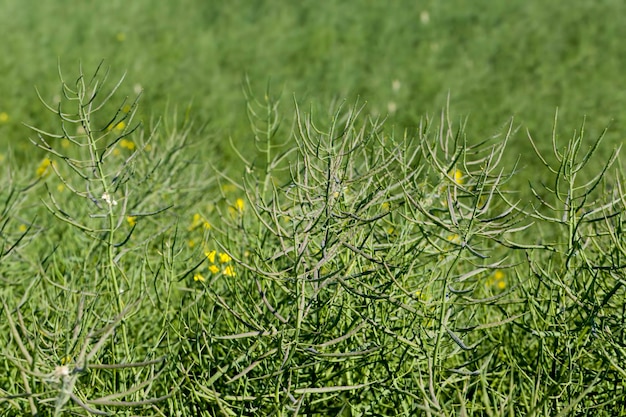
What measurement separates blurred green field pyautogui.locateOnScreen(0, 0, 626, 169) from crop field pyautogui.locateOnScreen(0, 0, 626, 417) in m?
0.02

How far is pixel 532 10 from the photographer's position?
6.65m

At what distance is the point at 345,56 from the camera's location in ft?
20.7

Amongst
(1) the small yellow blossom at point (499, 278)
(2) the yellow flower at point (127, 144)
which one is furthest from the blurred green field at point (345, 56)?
(1) the small yellow blossom at point (499, 278)

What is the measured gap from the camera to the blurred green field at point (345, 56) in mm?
5395

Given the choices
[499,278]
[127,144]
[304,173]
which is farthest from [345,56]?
[304,173]

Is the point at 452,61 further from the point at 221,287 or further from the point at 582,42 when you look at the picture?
the point at 221,287

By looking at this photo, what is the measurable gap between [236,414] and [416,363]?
315mm

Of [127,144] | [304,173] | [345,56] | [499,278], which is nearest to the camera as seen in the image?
[304,173]

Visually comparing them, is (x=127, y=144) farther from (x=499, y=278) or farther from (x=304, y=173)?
(x=304, y=173)

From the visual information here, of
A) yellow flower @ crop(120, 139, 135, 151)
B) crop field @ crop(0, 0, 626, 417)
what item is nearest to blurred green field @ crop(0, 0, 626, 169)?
crop field @ crop(0, 0, 626, 417)

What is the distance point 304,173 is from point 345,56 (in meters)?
4.63

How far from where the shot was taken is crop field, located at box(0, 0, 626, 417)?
149cm

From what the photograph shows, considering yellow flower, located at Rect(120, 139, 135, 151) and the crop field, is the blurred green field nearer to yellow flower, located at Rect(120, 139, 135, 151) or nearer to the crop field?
the crop field

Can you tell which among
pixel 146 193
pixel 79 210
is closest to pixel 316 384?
pixel 146 193
